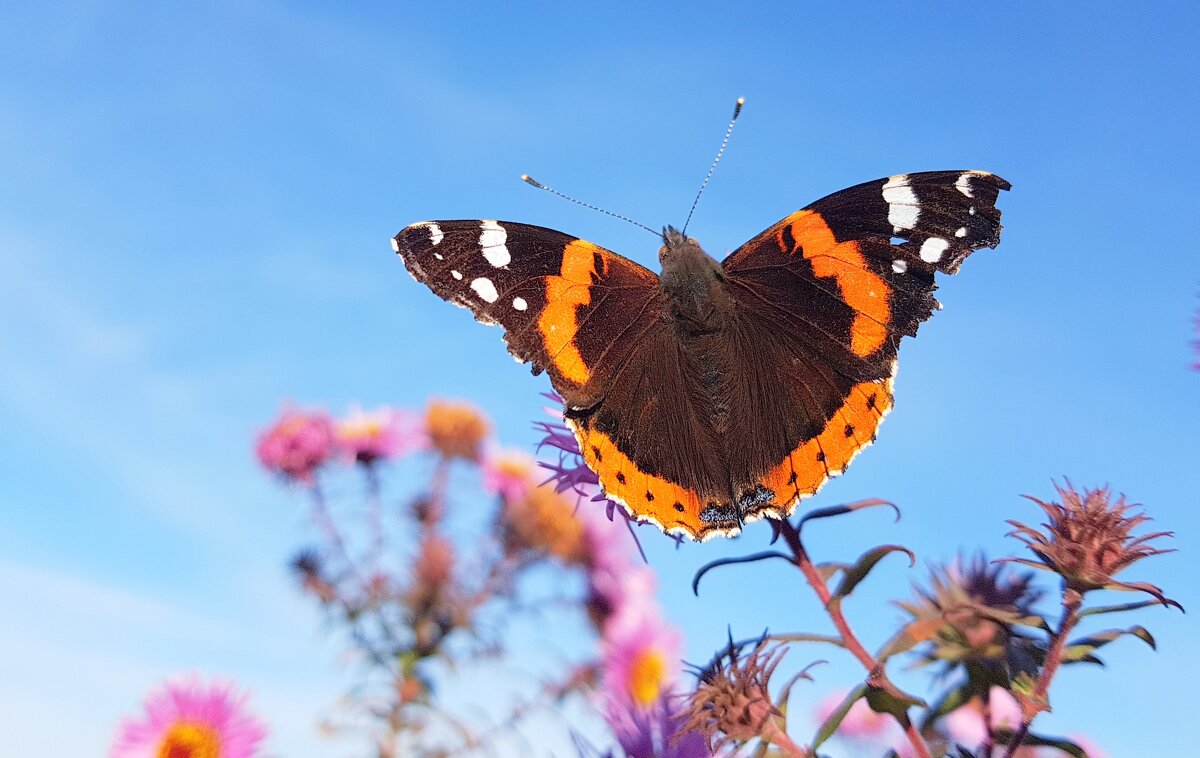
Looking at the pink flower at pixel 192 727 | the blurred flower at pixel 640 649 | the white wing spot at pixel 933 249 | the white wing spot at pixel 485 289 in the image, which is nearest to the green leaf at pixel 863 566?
the white wing spot at pixel 933 249

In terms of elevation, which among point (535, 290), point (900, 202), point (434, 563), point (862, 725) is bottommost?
point (862, 725)

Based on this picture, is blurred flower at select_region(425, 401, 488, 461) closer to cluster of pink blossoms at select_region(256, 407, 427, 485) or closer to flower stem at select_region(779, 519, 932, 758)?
cluster of pink blossoms at select_region(256, 407, 427, 485)

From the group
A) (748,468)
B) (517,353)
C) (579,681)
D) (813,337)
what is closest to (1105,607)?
(748,468)

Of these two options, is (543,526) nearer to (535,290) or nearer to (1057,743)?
(535,290)

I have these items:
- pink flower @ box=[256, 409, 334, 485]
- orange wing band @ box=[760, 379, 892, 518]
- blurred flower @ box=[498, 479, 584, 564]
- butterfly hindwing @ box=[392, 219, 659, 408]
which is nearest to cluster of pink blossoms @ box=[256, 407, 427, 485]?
pink flower @ box=[256, 409, 334, 485]

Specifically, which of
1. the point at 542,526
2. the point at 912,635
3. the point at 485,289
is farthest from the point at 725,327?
the point at 542,526

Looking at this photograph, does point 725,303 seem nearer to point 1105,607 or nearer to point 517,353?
point 517,353
